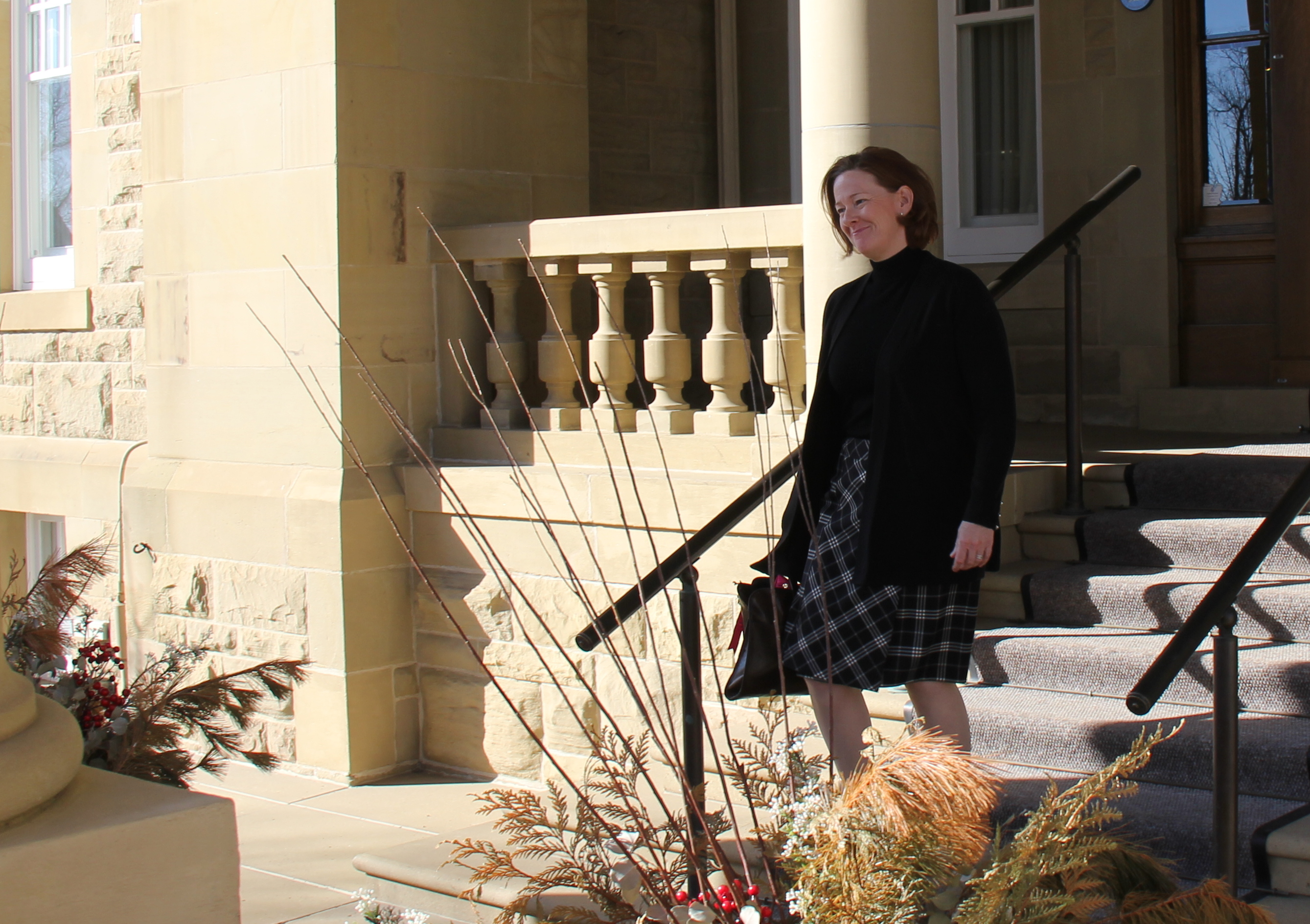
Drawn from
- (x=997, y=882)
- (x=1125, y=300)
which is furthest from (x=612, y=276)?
(x=997, y=882)

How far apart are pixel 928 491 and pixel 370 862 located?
2041mm

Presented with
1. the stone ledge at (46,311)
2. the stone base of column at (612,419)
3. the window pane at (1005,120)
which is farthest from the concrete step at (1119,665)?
the stone ledge at (46,311)

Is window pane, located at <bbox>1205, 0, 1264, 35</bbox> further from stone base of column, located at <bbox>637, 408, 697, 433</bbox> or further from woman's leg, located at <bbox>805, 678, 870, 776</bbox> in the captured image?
woman's leg, located at <bbox>805, 678, 870, 776</bbox>

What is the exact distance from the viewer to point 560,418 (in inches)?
228

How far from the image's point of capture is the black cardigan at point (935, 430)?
318cm

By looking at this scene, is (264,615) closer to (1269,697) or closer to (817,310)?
(817,310)

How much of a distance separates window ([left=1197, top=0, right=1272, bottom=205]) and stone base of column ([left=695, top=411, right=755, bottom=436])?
2669 millimetres

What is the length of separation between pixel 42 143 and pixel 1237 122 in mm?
6136

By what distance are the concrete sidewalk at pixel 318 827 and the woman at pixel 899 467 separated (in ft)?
5.45

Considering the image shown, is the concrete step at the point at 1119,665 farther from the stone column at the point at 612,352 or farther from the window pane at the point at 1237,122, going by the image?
the window pane at the point at 1237,122

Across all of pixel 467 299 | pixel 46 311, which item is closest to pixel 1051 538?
pixel 467 299

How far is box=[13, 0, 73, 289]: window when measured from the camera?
8188 mm

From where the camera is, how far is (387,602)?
6059mm

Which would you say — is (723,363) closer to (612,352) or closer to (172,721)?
(612,352)
